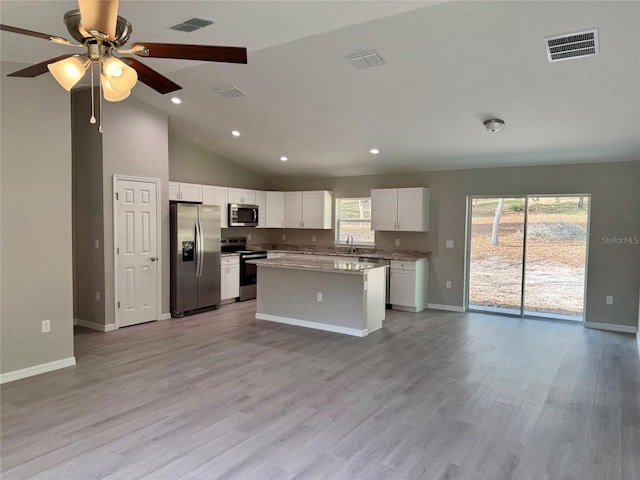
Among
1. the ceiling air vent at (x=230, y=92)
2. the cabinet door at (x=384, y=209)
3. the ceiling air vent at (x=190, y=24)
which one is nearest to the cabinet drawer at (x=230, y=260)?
the cabinet door at (x=384, y=209)

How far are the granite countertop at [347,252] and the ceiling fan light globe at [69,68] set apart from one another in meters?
5.33

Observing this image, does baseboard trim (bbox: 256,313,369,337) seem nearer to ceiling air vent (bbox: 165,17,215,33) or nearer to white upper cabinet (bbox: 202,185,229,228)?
white upper cabinet (bbox: 202,185,229,228)

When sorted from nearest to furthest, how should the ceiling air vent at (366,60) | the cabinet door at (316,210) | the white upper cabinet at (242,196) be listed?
the ceiling air vent at (366,60) → the white upper cabinet at (242,196) → the cabinet door at (316,210)

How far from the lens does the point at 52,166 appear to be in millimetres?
3941

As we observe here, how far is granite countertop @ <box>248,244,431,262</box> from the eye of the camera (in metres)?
7.09

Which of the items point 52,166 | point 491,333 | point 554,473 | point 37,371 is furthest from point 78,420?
point 491,333

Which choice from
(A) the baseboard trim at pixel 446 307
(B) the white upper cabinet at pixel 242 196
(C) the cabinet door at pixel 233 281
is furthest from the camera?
(B) the white upper cabinet at pixel 242 196

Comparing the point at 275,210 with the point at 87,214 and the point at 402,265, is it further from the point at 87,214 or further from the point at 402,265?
the point at 87,214

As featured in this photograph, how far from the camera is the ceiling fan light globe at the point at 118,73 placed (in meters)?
2.20

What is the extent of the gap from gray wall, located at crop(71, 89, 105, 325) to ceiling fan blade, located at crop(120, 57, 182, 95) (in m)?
3.16

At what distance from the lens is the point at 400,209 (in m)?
7.07

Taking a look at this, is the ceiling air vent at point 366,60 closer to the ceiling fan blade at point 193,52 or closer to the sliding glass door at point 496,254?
the ceiling fan blade at point 193,52

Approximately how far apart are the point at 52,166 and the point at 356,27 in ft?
10.00

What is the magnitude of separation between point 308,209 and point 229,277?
81.0 inches
